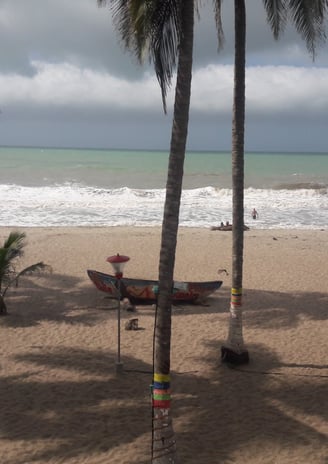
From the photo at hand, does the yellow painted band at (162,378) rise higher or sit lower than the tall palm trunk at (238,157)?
lower

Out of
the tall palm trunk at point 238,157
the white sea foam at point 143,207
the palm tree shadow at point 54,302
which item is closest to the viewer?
the tall palm trunk at point 238,157

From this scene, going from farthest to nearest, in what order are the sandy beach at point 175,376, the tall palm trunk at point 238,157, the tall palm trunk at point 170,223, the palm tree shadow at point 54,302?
the palm tree shadow at point 54,302 < the tall palm trunk at point 238,157 < the sandy beach at point 175,376 < the tall palm trunk at point 170,223

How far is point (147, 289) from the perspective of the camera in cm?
1277

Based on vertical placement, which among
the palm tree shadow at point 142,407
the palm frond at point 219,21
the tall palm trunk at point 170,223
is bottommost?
the palm tree shadow at point 142,407

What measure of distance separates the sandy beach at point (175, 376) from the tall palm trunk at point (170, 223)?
1.21 meters

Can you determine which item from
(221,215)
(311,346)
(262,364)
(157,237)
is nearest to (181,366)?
(262,364)

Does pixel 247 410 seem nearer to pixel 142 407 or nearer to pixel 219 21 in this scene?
pixel 142 407

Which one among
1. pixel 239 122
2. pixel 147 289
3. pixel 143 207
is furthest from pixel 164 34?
pixel 143 207

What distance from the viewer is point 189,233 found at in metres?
23.1

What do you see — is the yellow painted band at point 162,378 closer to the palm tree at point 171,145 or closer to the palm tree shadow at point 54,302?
the palm tree at point 171,145

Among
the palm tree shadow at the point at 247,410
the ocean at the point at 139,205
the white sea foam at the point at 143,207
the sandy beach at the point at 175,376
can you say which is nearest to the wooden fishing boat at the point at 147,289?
the sandy beach at the point at 175,376

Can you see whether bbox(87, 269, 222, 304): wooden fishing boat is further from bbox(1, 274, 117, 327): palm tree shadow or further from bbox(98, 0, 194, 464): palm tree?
bbox(98, 0, 194, 464): palm tree

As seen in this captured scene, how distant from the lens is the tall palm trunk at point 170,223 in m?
5.16

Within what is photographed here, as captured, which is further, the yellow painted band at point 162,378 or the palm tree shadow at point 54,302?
the palm tree shadow at point 54,302
